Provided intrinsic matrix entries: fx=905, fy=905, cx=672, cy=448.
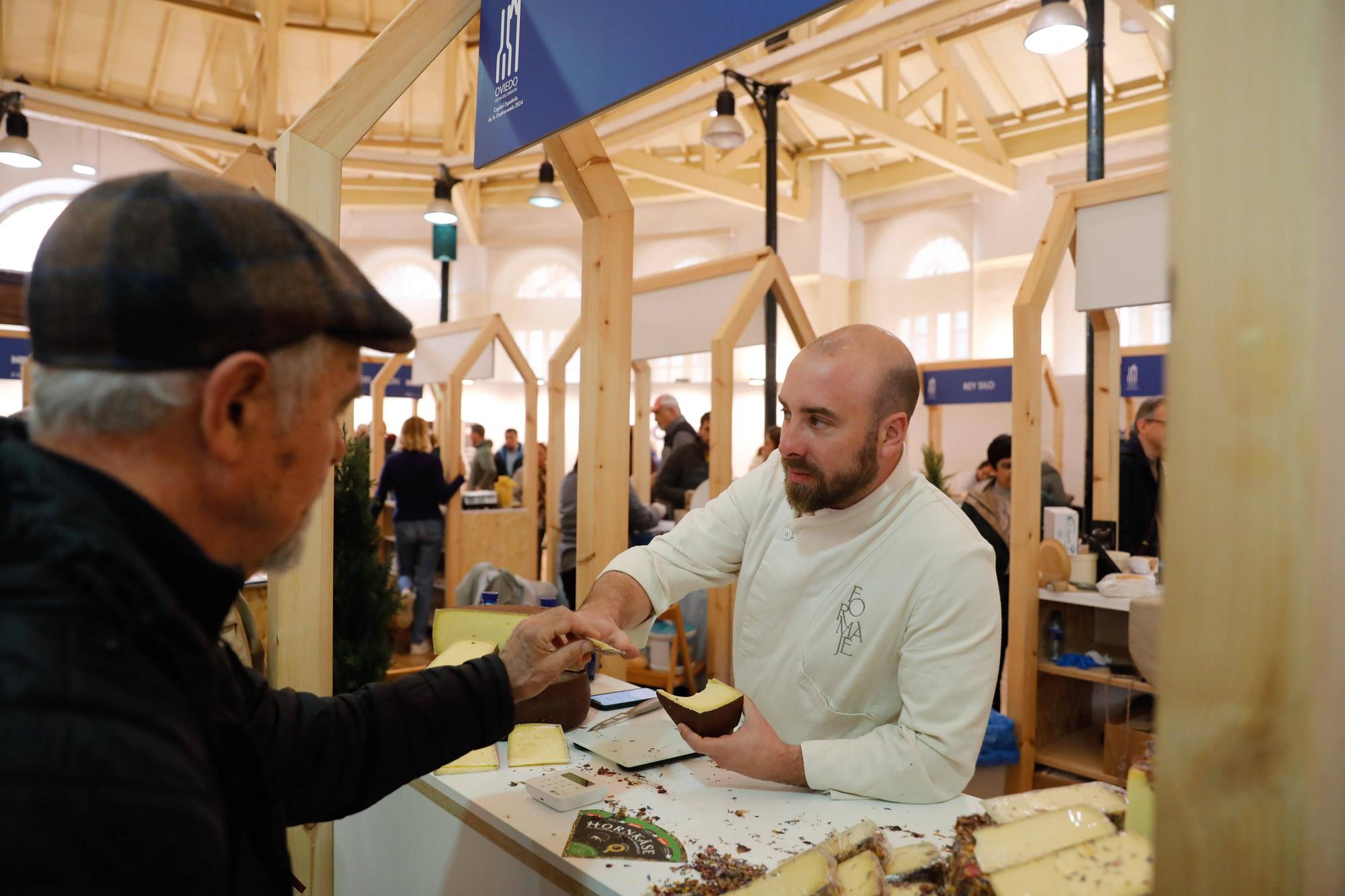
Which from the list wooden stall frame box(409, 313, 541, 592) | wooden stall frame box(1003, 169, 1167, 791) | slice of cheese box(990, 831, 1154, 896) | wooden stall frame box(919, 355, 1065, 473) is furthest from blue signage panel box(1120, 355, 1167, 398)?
slice of cheese box(990, 831, 1154, 896)

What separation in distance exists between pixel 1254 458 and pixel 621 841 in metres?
1.16

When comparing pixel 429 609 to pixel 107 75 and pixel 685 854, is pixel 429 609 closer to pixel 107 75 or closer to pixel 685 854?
pixel 685 854

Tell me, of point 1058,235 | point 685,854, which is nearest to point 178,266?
point 685,854

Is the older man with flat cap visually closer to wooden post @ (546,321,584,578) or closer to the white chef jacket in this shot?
the white chef jacket

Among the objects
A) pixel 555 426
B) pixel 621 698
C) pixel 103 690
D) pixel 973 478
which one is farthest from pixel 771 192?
pixel 103 690

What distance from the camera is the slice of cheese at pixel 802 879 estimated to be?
3.95ft

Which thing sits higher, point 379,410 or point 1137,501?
point 379,410

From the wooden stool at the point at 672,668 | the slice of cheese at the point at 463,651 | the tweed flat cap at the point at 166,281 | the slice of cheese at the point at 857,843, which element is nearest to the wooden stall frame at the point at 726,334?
the wooden stool at the point at 672,668

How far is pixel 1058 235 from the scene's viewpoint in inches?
165

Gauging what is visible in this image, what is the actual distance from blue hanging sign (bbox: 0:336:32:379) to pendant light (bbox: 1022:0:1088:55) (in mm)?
10421

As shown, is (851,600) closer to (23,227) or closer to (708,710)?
(708,710)

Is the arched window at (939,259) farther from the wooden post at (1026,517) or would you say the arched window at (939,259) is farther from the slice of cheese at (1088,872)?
the slice of cheese at (1088,872)

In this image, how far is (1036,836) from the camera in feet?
4.25

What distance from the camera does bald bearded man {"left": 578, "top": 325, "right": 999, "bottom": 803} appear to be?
1673mm
